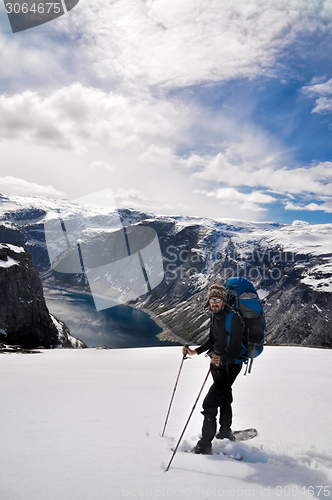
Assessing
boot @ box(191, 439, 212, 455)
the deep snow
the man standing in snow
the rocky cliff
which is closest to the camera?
the deep snow

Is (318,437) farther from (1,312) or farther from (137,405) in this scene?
(1,312)

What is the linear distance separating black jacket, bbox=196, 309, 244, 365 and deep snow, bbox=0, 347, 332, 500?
139 centimetres

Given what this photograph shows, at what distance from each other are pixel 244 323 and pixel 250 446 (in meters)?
1.96

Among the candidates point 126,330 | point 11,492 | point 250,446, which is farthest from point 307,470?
point 126,330

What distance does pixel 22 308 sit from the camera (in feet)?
201

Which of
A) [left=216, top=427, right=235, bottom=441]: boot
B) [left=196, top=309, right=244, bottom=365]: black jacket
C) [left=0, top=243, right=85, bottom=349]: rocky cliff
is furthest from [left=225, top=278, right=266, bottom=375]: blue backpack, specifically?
[left=0, top=243, right=85, bottom=349]: rocky cliff

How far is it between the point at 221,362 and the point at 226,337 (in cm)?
44

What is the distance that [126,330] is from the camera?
634ft

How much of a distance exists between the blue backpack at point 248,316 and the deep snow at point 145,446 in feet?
4.70

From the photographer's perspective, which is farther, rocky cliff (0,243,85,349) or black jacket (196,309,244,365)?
rocky cliff (0,243,85,349)

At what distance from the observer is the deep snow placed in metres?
3.10

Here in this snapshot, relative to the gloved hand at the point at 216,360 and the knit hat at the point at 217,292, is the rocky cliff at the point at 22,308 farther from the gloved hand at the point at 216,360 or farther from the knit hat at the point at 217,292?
the knit hat at the point at 217,292

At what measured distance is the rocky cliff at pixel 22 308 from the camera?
5668 centimetres

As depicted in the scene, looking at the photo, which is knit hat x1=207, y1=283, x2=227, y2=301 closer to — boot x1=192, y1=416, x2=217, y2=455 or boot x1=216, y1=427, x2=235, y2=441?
boot x1=192, y1=416, x2=217, y2=455
